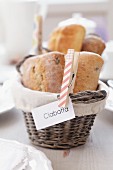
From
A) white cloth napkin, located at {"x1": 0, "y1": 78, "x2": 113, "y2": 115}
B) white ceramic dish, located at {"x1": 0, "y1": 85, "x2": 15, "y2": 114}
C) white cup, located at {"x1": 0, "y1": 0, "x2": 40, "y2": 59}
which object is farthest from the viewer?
white cup, located at {"x1": 0, "y1": 0, "x2": 40, "y2": 59}

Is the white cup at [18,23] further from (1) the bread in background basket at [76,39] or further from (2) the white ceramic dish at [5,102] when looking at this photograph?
(2) the white ceramic dish at [5,102]

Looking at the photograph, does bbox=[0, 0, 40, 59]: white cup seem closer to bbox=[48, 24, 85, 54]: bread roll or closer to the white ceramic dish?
bbox=[48, 24, 85, 54]: bread roll

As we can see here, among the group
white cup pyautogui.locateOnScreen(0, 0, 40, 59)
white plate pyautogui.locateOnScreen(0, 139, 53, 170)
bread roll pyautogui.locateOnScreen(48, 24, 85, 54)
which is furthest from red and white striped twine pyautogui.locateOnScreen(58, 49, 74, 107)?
white cup pyautogui.locateOnScreen(0, 0, 40, 59)

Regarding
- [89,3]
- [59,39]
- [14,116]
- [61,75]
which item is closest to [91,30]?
[59,39]

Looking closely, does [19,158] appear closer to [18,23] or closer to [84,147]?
[84,147]

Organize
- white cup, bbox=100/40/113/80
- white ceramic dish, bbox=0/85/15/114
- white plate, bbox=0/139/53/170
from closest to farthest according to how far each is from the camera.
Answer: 1. white plate, bbox=0/139/53/170
2. white ceramic dish, bbox=0/85/15/114
3. white cup, bbox=100/40/113/80

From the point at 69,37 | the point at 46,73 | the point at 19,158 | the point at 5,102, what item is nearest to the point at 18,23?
the point at 69,37

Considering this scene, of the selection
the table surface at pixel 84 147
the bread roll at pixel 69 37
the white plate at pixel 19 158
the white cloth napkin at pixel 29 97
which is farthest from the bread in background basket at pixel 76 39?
the white plate at pixel 19 158
